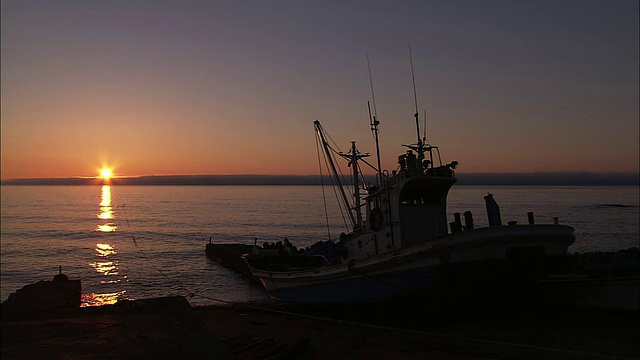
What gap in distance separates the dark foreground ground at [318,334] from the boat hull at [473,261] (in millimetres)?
1562

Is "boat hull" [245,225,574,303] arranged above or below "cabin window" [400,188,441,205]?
below

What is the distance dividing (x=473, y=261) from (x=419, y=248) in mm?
1651

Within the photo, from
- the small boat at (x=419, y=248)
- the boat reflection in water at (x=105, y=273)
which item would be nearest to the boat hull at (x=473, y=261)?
the small boat at (x=419, y=248)

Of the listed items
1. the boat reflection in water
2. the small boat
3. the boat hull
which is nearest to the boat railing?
the small boat

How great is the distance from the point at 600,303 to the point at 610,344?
3.44m

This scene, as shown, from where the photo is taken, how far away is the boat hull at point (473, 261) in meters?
13.5

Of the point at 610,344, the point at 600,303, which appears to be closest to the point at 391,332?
the point at 610,344

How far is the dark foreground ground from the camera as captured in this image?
352 inches

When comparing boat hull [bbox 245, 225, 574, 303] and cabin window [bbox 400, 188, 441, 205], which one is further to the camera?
cabin window [bbox 400, 188, 441, 205]

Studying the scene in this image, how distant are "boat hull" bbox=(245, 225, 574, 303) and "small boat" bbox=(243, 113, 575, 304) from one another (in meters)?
0.03

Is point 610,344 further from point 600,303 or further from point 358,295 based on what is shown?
point 358,295

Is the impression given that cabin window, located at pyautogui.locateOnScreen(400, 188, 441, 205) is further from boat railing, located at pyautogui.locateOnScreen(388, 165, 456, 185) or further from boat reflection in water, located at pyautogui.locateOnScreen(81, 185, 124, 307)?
boat reflection in water, located at pyautogui.locateOnScreen(81, 185, 124, 307)

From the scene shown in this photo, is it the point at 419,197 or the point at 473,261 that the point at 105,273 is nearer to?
the point at 419,197

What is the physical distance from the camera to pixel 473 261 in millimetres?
13586
